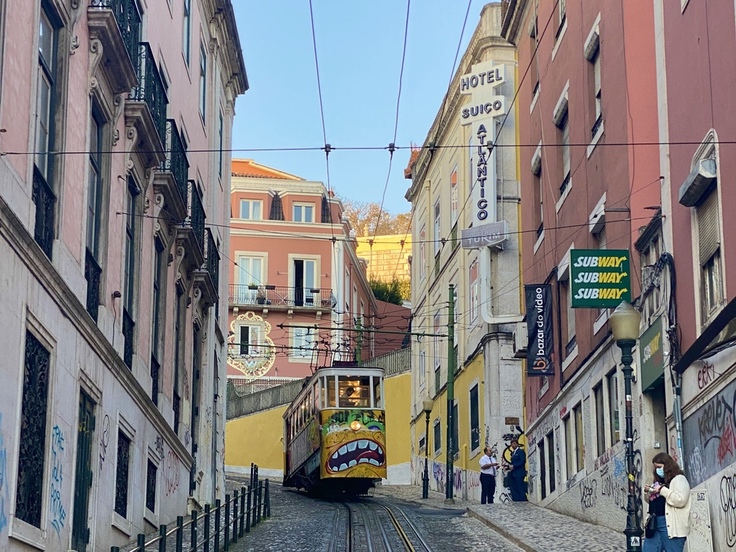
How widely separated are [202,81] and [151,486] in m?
12.0

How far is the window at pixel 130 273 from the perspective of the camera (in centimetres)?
1852

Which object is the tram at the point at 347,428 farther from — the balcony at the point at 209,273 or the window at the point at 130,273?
the window at the point at 130,273

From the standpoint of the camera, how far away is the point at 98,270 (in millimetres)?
16406

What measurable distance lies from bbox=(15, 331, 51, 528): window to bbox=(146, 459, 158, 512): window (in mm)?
6926

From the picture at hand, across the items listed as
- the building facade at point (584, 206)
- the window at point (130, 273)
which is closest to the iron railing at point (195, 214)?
the window at point (130, 273)

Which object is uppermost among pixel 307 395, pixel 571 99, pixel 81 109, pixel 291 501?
pixel 571 99

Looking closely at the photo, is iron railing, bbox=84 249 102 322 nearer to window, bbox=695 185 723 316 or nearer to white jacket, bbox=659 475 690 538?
white jacket, bbox=659 475 690 538

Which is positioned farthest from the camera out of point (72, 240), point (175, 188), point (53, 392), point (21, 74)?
point (175, 188)

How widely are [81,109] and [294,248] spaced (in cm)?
4260

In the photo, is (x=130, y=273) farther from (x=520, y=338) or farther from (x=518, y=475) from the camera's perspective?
(x=520, y=338)

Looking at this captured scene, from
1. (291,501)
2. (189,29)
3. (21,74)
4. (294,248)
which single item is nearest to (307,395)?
(291,501)

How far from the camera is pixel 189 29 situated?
26.5 meters

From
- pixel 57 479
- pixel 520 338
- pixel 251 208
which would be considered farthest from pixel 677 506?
pixel 251 208

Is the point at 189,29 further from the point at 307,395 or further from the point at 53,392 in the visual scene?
the point at 53,392
